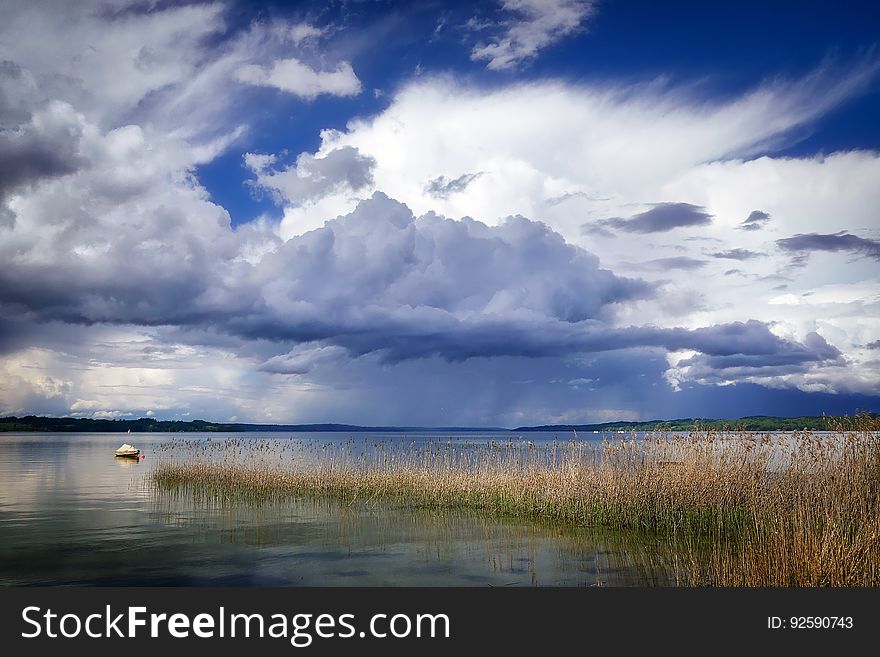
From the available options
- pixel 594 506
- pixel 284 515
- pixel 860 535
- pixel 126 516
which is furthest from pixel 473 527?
pixel 126 516

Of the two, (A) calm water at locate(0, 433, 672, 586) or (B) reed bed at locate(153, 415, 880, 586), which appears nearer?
(B) reed bed at locate(153, 415, 880, 586)

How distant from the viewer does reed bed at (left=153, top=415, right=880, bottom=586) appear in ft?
29.6

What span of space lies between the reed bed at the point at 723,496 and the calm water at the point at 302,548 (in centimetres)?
99

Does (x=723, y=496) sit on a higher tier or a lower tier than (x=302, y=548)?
higher

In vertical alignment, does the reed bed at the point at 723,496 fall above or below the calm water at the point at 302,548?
above

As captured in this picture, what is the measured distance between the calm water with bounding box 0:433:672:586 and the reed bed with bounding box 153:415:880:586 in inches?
38.9

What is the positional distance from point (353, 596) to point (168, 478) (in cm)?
2245

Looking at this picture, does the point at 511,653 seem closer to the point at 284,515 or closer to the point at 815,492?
the point at 815,492

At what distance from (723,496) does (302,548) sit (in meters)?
9.79

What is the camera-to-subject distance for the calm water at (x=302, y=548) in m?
11.9

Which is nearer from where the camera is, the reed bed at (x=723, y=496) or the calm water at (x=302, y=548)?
the reed bed at (x=723, y=496)

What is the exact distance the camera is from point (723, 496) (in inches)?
593

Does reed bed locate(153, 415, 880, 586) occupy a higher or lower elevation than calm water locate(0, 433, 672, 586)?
higher

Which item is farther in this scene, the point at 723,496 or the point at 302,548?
the point at 723,496
